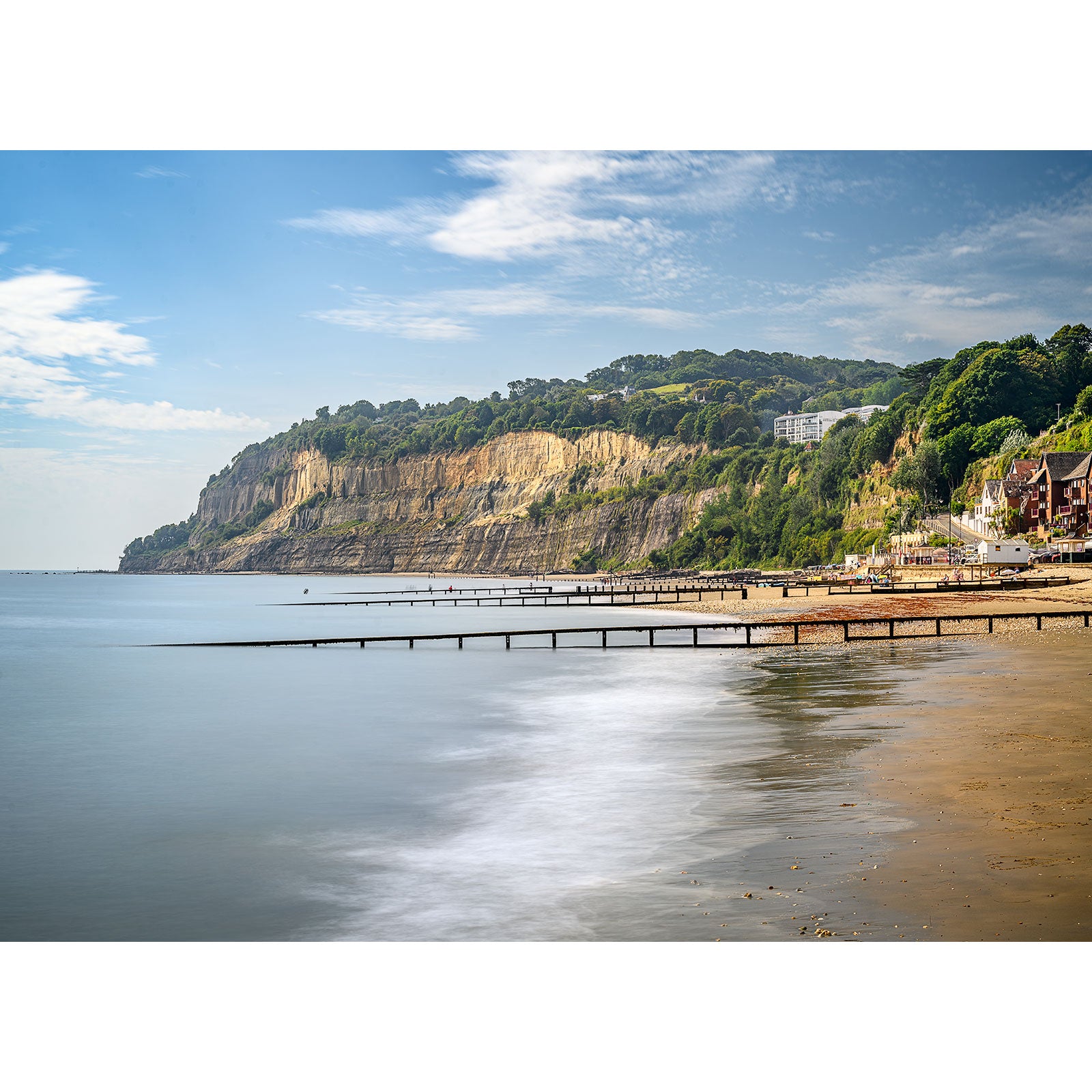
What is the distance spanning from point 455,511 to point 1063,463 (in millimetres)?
94355

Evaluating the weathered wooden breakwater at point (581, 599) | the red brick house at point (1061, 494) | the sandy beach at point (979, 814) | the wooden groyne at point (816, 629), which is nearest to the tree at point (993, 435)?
the red brick house at point (1061, 494)

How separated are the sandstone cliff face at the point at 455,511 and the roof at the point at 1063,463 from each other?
48.9 meters

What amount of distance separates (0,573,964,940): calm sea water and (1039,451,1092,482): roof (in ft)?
125

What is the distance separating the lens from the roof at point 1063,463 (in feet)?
183

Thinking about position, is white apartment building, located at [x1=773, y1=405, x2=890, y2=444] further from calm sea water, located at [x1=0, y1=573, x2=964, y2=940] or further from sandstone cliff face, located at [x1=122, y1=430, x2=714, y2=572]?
calm sea water, located at [x1=0, y1=573, x2=964, y2=940]

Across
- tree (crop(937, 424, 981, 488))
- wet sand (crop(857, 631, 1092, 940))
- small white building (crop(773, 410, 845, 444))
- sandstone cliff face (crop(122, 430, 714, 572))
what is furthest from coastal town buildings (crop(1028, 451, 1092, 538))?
small white building (crop(773, 410, 845, 444))

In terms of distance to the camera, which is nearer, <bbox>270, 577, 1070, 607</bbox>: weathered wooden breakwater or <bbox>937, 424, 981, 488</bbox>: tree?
<bbox>270, 577, 1070, 607</bbox>: weathered wooden breakwater

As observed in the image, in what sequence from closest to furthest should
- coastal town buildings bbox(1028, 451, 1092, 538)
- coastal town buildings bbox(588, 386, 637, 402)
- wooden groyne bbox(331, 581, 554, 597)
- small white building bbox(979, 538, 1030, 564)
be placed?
small white building bbox(979, 538, 1030, 564)
coastal town buildings bbox(1028, 451, 1092, 538)
wooden groyne bbox(331, 581, 554, 597)
coastal town buildings bbox(588, 386, 637, 402)

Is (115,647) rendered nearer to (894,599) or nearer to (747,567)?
(894,599)

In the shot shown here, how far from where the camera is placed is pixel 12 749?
1742 centimetres

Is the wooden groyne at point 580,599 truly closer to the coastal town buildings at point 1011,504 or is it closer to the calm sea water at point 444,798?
the coastal town buildings at point 1011,504

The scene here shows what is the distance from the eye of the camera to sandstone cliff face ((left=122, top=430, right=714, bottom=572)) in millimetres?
115125

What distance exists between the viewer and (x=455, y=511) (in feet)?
463
